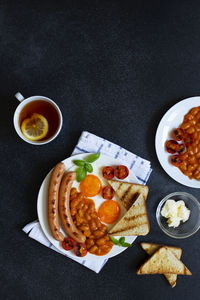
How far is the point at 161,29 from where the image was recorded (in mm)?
2736

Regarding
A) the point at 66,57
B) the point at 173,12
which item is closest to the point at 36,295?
the point at 66,57

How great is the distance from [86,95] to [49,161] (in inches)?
25.7

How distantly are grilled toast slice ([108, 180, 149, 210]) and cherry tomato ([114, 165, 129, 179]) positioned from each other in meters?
0.05

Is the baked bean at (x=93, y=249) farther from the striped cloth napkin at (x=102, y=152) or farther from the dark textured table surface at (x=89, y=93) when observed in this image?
the dark textured table surface at (x=89, y=93)

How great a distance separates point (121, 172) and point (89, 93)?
74 centimetres

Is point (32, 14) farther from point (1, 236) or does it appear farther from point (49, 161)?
point (1, 236)

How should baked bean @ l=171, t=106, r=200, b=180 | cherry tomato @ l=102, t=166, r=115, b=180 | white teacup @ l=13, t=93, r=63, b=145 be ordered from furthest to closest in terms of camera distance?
baked bean @ l=171, t=106, r=200, b=180 → cherry tomato @ l=102, t=166, r=115, b=180 → white teacup @ l=13, t=93, r=63, b=145

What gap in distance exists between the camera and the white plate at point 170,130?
2641mm

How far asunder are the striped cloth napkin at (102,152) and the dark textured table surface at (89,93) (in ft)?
0.26

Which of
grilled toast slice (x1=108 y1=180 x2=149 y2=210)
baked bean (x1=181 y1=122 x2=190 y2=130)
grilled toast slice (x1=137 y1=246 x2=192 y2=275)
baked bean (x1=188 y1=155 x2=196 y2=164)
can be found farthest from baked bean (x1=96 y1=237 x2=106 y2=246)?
baked bean (x1=181 y1=122 x2=190 y2=130)

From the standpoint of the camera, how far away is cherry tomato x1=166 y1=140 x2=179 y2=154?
2605mm

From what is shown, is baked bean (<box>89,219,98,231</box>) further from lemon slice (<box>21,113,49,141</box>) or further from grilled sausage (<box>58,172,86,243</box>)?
lemon slice (<box>21,113,49,141</box>)

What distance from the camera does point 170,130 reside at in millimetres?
2686

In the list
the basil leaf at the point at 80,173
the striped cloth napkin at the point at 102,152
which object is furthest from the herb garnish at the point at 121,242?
the basil leaf at the point at 80,173
